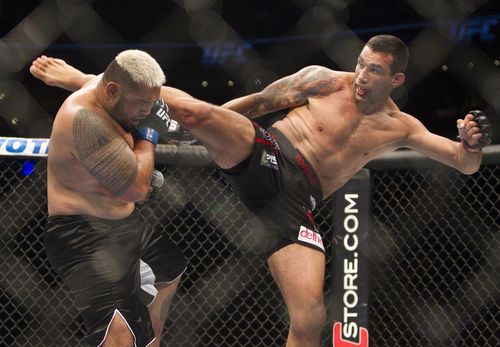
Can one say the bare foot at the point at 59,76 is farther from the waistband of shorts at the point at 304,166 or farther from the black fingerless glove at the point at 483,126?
the black fingerless glove at the point at 483,126

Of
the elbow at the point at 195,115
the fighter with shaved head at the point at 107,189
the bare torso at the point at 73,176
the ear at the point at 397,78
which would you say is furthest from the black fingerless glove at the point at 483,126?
the bare torso at the point at 73,176

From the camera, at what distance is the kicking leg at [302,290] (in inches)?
96.3

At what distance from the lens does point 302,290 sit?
2459mm

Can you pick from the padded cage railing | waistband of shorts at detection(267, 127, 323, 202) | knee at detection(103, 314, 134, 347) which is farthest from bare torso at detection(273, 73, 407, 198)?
the padded cage railing

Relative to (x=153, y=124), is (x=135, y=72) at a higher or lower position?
higher

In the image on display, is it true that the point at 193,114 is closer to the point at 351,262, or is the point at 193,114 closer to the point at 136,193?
the point at 136,193

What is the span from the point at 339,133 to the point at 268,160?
1.17 feet

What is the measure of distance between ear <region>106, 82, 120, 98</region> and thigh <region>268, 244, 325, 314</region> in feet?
2.55

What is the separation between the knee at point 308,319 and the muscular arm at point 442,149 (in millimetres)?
763

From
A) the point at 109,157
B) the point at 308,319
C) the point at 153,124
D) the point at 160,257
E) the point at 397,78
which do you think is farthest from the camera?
the point at 397,78

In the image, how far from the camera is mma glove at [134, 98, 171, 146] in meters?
2.26

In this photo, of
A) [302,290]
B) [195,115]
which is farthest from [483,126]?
[195,115]

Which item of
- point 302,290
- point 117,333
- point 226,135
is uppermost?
point 226,135

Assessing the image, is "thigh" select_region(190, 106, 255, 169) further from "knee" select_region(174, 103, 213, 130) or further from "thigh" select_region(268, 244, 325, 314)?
"thigh" select_region(268, 244, 325, 314)
